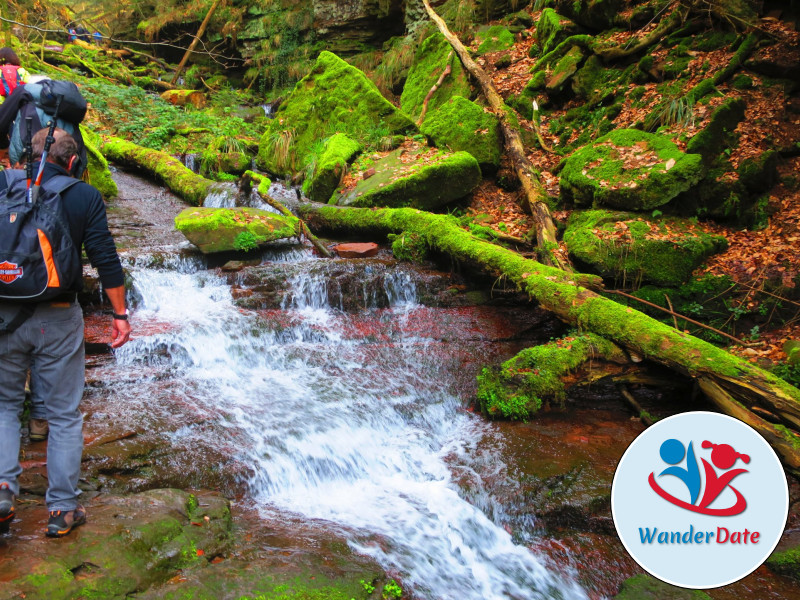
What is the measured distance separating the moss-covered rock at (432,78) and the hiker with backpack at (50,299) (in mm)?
11166

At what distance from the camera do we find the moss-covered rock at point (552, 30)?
1138 centimetres

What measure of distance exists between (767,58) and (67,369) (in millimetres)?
10382

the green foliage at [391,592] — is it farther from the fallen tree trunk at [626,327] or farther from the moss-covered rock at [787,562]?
the fallen tree trunk at [626,327]

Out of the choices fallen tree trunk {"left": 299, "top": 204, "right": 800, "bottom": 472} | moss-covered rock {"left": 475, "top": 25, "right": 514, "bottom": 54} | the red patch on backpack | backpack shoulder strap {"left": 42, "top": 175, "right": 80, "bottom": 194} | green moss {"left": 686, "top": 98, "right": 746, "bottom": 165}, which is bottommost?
fallen tree trunk {"left": 299, "top": 204, "right": 800, "bottom": 472}

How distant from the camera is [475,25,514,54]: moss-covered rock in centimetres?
1347

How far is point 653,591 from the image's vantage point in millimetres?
3346

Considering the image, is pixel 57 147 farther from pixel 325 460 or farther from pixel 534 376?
pixel 534 376

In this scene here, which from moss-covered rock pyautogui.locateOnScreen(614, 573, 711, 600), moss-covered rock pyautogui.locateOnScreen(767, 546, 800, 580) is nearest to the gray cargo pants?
moss-covered rock pyautogui.locateOnScreen(614, 573, 711, 600)

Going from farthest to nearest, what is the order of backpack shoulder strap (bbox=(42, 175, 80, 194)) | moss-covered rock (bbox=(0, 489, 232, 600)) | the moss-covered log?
1. the moss-covered log
2. backpack shoulder strap (bbox=(42, 175, 80, 194))
3. moss-covered rock (bbox=(0, 489, 232, 600))

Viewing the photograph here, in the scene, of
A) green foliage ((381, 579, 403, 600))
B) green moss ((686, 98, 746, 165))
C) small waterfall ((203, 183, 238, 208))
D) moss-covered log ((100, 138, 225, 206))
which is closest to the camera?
green foliage ((381, 579, 403, 600))

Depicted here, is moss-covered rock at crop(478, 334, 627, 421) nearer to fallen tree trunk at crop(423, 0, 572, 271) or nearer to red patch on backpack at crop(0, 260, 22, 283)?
fallen tree trunk at crop(423, 0, 572, 271)

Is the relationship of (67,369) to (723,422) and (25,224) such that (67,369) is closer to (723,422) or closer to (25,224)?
(25,224)

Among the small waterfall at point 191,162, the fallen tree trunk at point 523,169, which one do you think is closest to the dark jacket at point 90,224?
the fallen tree trunk at point 523,169

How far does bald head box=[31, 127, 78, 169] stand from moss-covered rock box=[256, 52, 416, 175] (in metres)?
9.03
